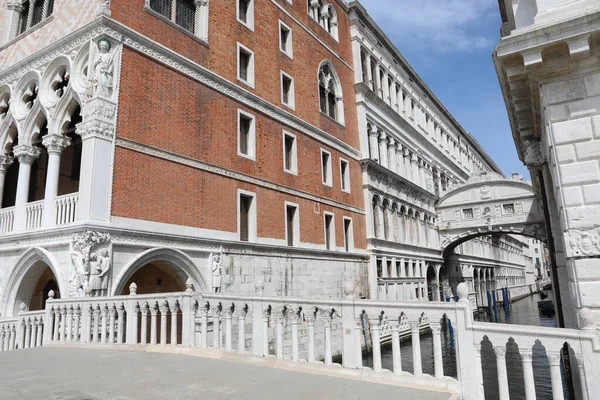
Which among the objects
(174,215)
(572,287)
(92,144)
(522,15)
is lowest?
(572,287)

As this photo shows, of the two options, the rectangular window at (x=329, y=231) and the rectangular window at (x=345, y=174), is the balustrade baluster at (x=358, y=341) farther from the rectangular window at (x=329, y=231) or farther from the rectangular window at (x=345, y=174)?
the rectangular window at (x=345, y=174)

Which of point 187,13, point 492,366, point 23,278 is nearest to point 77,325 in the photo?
point 23,278

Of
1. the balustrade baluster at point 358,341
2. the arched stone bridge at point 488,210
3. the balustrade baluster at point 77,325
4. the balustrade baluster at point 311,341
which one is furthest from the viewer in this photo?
the arched stone bridge at point 488,210

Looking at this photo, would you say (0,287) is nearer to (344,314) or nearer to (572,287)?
(344,314)

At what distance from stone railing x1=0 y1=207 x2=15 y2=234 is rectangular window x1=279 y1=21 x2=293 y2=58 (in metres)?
12.6

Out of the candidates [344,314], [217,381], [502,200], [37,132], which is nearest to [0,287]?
[37,132]

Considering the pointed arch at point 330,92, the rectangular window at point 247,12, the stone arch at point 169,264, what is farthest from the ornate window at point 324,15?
the stone arch at point 169,264

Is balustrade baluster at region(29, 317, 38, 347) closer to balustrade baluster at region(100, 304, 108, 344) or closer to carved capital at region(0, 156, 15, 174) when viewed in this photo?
balustrade baluster at region(100, 304, 108, 344)

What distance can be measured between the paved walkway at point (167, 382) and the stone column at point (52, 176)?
17.3ft

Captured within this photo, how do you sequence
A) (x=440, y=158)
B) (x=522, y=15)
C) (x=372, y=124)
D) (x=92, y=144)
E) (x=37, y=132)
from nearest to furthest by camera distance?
(x=522, y=15), (x=92, y=144), (x=37, y=132), (x=372, y=124), (x=440, y=158)

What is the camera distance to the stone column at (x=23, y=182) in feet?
41.4

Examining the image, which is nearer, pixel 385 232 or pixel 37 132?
pixel 37 132

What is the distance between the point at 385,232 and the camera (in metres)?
26.7

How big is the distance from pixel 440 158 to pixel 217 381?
123 ft
